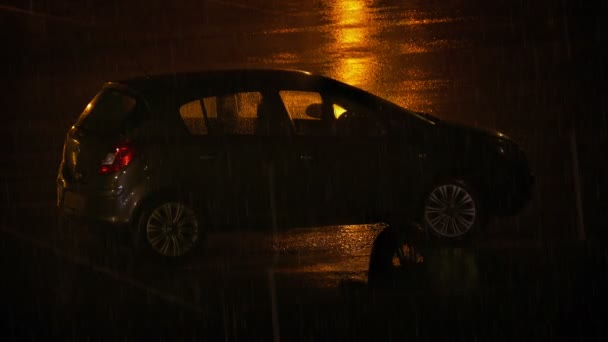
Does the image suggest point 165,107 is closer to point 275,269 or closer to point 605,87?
point 275,269

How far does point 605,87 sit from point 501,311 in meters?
8.59

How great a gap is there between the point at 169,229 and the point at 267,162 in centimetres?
103

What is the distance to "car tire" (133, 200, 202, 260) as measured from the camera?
34.0 ft

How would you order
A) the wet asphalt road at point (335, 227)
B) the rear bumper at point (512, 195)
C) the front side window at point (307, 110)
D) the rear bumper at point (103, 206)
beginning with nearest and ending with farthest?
the wet asphalt road at point (335, 227) → the rear bumper at point (103, 206) → the front side window at point (307, 110) → the rear bumper at point (512, 195)

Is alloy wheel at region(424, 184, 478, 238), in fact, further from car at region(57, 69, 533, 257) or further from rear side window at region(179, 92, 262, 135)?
rear side window at region(179, 92, 262, 135)

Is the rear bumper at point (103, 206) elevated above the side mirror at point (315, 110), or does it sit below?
below

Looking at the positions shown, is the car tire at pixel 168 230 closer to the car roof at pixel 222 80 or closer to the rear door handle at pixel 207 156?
the rear door handle at pixel 207 156

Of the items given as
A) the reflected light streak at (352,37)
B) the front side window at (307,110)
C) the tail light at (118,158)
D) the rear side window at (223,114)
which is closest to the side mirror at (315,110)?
the front side window at (307,110)

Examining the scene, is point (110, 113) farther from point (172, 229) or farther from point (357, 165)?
point (357, 165)

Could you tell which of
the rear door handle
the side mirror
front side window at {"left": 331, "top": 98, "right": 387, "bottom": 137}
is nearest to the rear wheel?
the rear door handle

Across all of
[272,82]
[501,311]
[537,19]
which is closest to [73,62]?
[537,19]

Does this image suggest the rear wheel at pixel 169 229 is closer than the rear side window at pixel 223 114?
Yes

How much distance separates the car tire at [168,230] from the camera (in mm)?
10367

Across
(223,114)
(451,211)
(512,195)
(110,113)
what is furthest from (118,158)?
(512,195)
